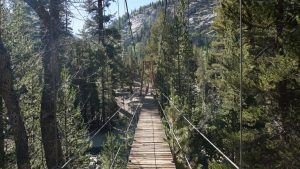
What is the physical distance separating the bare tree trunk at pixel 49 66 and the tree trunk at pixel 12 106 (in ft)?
1.84

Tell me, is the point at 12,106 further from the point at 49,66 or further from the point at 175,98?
the point at 175,98

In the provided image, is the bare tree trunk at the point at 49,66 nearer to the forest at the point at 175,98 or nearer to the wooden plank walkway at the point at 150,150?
the forest at the point at 175,98

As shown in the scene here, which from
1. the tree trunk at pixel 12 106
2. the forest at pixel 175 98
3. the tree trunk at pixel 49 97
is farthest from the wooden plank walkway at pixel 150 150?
the tree trunk at pixel 12 106

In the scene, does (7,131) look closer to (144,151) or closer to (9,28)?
(9,28)

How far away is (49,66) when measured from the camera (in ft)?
20.2

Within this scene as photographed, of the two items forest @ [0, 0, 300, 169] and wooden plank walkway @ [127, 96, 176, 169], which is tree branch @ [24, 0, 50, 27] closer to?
forest @ [0, 0, 300, 169]

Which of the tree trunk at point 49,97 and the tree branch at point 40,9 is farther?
the tree trunk at point 49,97

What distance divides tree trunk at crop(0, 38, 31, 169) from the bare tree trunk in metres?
0.56

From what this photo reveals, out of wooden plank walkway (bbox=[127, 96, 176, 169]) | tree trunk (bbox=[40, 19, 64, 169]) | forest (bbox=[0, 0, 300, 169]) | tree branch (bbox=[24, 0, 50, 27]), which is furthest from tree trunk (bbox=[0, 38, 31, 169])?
wooden plank walkway (bbox=[127, 96, 176, 169])

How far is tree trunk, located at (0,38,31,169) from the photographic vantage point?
526cm

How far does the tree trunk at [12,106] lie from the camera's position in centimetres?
526

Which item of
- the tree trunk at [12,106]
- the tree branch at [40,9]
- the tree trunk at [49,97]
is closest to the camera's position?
the tree trunk at [12,106]

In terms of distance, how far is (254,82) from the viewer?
1048 cm

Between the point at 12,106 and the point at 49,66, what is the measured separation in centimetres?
105
